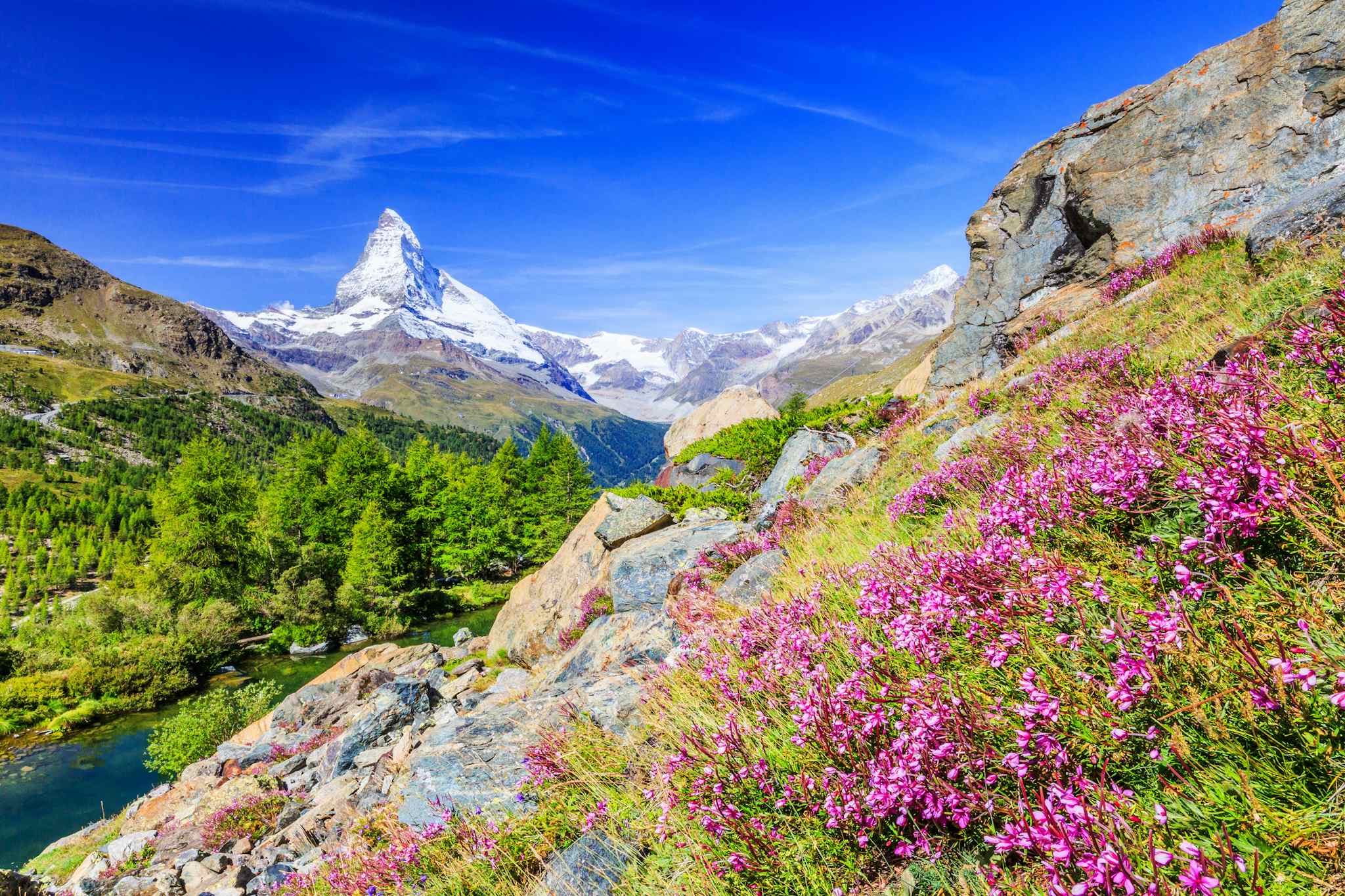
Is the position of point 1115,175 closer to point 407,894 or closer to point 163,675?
point 407,894

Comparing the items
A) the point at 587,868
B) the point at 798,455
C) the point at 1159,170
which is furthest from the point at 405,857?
the point at 1159,170

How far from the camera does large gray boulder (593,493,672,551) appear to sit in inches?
A: 628

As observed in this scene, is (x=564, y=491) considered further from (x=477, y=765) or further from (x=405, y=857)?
(x=405, y=857)

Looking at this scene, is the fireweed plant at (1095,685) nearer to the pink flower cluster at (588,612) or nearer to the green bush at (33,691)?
the pink flower cluster at (588,612)

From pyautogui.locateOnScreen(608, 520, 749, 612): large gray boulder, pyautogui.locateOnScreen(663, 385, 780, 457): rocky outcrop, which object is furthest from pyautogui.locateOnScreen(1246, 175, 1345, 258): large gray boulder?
pyautogui.locateOnScreen(663, 385, 780, 457): rocky outcrop

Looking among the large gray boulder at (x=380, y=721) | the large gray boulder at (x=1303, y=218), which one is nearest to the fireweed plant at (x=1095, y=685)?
the large gray boulder at (x=1303, y=218)

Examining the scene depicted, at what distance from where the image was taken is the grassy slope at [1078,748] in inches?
71.2

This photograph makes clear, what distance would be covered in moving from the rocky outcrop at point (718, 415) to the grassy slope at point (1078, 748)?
2877 cm

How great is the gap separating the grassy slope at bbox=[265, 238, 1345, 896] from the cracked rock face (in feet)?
34.1

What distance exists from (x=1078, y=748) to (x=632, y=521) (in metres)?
14.1

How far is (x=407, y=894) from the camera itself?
183 inches

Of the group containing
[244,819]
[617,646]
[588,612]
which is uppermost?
[617,646]

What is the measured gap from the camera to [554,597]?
1811 centimetres

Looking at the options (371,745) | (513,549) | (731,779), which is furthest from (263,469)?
(731,779)
